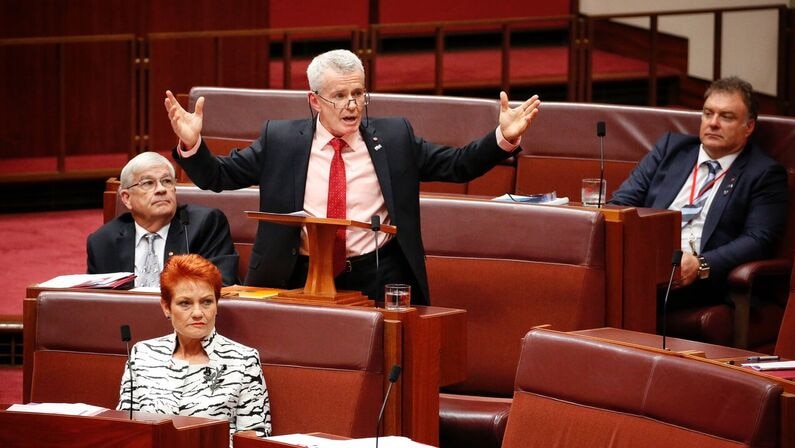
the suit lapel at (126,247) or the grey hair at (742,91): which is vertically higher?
the grey hair at (742,91)

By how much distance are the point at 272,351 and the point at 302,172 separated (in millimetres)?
437

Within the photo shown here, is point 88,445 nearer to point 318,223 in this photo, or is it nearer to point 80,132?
point 318,223

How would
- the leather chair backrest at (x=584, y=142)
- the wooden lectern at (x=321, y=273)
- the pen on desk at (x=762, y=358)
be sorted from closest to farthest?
the pen on desk at (x=762, y=358), the wooden lectern at (x=321, y=273), the leather chair backrest at (x=584, y=142)

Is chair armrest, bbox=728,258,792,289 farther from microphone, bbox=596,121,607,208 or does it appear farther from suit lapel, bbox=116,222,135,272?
suit lapel, bbox=116,222,135,272

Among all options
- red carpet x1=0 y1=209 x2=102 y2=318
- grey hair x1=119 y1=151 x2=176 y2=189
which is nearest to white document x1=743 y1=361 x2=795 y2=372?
grey hair x1=119 y1=151 x2=176 y2=189

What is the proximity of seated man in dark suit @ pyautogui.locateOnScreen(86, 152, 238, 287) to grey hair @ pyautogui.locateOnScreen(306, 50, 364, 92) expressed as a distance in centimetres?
51

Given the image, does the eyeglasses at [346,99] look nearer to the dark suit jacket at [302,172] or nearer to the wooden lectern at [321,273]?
the dark suit jacket at [302,172]

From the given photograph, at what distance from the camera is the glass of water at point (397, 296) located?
2.64 meters

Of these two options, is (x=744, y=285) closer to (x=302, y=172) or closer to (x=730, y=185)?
(x=730, y=185)

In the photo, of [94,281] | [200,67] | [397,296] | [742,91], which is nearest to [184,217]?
[94,281]

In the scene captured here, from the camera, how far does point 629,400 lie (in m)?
2.19

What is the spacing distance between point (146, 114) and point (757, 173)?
2237 millimetres

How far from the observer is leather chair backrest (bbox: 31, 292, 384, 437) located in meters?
2.57

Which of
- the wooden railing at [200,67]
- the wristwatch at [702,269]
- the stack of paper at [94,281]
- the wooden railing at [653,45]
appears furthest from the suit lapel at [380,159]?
the wooden railing at [653,45]
